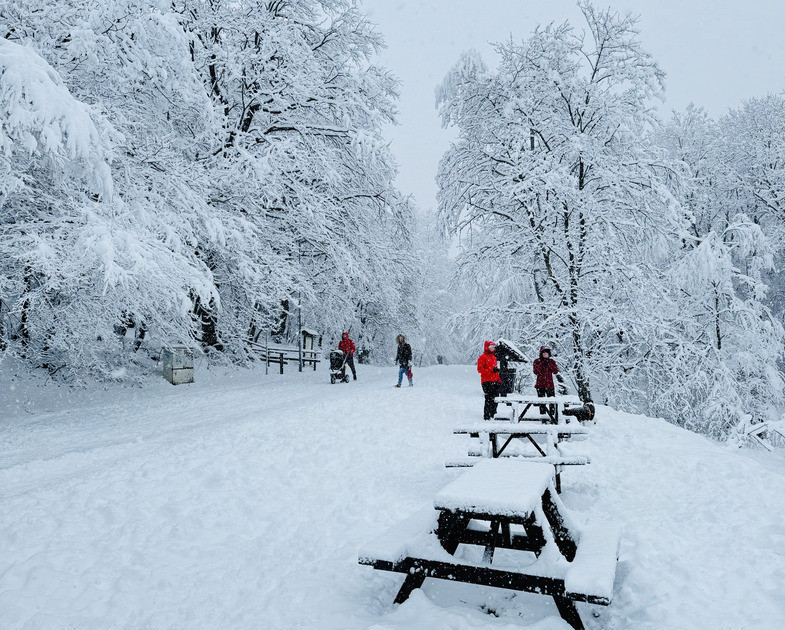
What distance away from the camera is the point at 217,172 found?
52.0 ft

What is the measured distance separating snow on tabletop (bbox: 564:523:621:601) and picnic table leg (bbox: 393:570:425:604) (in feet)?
3.39

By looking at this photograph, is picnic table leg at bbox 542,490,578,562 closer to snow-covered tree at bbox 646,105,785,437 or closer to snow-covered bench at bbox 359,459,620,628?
snow-covered bench at bbox 359,459,620,628

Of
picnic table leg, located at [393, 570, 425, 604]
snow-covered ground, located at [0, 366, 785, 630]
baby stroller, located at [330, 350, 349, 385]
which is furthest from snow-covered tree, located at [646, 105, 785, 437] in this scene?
picnic table leg, located at [393, 570, 425, 604]

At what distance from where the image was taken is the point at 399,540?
3.92m

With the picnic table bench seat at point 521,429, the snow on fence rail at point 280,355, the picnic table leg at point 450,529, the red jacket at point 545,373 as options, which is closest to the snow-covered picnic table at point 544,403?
the red jacket at point 545,373

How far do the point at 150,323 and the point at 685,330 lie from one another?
15332 millimetres

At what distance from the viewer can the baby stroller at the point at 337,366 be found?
18.7 meters

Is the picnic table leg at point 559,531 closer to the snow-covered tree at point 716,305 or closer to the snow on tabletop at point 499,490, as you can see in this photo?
the snow on tabletop at point 499,490

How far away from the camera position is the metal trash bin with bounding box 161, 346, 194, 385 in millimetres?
16672

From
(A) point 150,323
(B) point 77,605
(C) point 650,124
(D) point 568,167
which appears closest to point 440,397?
(D) point 568,167

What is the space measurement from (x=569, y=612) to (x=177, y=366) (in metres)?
15.3

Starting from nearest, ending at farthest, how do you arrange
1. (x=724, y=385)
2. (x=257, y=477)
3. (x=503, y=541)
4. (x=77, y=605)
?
(x=77, y=605) < (x=503, y=541) < (x=257, y=477) < (x=724, y=385)

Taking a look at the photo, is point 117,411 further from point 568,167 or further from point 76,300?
point 568,167

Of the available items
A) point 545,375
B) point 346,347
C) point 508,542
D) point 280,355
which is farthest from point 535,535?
point 280,355
